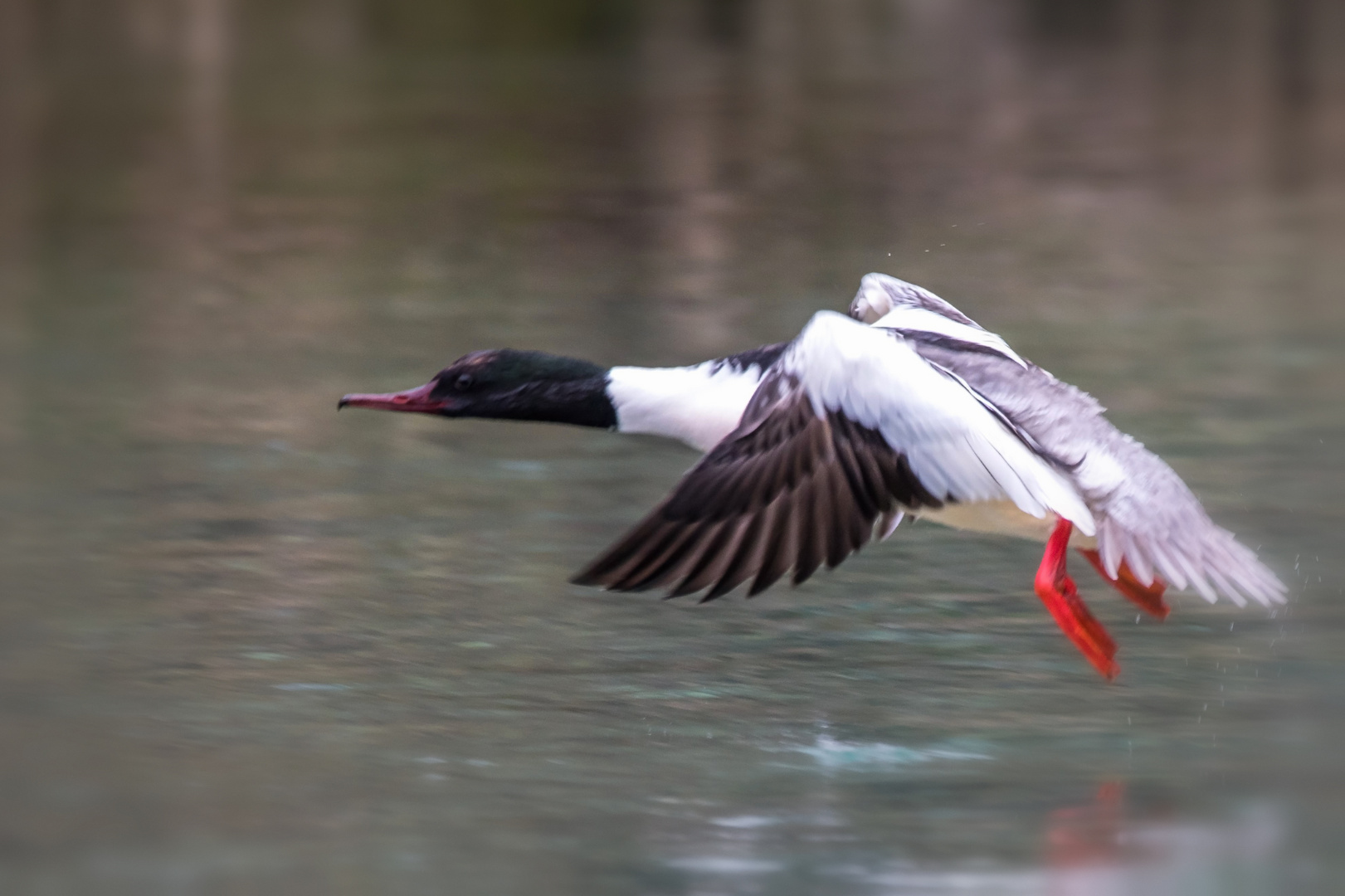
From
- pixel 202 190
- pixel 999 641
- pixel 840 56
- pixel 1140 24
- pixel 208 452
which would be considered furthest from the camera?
pixel 1140 24

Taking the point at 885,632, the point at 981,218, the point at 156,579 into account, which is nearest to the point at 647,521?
the point at 885,632

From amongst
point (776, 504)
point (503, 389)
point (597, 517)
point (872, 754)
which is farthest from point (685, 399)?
point (597, 517)

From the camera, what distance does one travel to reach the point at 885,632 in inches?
240

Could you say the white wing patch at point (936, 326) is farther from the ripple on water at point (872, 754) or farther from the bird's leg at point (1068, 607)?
the ripple on water at point (872, 754)

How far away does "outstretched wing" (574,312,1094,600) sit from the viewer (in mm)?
5023

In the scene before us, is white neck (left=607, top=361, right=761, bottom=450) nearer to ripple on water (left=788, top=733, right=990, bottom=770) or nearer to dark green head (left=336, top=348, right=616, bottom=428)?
dark green head (left=336, top=348, right=616, bottom=428)

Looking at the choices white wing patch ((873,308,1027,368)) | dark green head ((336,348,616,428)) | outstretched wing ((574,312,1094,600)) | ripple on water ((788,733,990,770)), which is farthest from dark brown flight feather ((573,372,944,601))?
dark green head ((336,348,616,428))

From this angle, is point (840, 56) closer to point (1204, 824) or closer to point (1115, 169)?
point (1115, 169)

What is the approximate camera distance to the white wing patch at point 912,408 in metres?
5.04

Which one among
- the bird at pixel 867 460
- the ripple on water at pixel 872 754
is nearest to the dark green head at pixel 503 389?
the bird at pixel 867 460

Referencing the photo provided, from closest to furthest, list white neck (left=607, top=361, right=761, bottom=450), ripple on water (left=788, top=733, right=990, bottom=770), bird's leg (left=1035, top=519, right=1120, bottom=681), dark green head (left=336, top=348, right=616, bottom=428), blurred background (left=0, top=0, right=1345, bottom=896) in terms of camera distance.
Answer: blurred background (left=0, top=0, right=1345, bottom=896) → ripple on water (left=788, top=733, right=990, bottom=770) → bird's leg (left=1035, top=519, right=1120, bottom=681) → white neck (left=607, top=361, right=761, bottom=450) → dark green head (left=336, top=348, right=616, bottom=428)

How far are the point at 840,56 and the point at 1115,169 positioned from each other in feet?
19.8

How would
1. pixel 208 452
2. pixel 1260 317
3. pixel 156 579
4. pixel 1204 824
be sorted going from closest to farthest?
pixel 1204 824 < pixel 156 579 < pixel 208 452 < pixel 1260 317

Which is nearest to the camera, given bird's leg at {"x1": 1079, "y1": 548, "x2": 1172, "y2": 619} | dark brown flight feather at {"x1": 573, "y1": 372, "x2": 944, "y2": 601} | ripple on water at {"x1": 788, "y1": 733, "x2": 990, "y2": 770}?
dark brown flight feather at {"x1": 573, "y1": 372, "x2": 944, "y2": 601}
